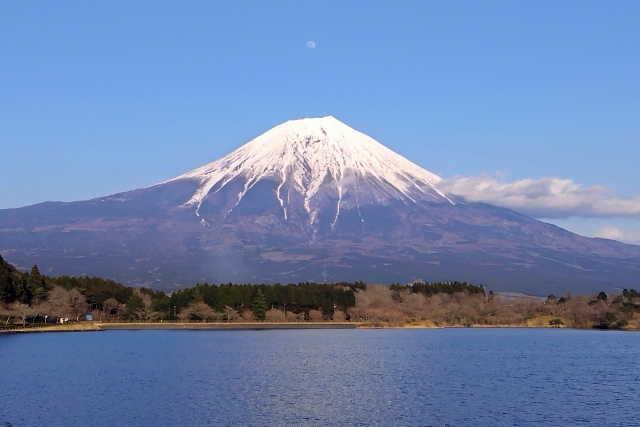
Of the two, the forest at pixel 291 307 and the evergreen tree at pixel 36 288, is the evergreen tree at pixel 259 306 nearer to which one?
the forest at pixel 291 307

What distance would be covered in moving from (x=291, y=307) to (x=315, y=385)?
214 ft

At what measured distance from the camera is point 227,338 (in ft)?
242

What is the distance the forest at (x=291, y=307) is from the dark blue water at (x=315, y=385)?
31467 mm

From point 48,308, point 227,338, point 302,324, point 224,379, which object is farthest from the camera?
point 302,324

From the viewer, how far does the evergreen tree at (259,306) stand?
9994 cm

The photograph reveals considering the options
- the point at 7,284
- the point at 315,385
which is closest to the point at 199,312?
the point at 7,284

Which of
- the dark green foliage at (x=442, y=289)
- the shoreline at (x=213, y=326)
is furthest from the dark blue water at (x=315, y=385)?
the dark green foliage at (x=442, y=289)

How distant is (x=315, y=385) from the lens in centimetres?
3816

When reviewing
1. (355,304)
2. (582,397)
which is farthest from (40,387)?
(355,304)

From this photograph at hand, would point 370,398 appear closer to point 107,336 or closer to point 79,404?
point 79,404

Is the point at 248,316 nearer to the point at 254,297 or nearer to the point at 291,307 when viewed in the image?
the point at 254,297

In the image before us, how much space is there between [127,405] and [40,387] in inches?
274

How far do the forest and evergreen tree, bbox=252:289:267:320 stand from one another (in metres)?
0.12

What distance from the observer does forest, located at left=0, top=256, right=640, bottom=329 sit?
95.1m
